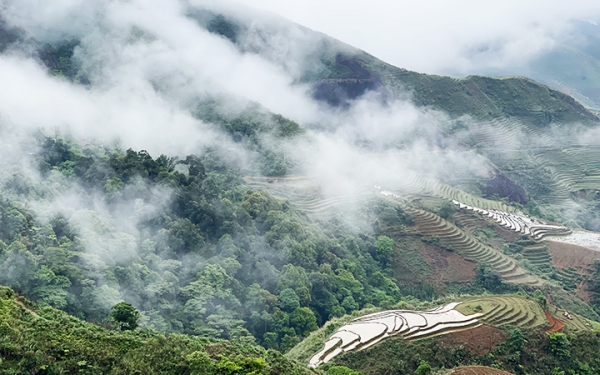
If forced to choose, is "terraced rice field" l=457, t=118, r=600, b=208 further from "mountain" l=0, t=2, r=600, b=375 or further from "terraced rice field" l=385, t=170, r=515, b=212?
"terraced rice field" l=385, t=170, r=515, b=212

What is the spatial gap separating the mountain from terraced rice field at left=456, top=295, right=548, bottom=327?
0.13 meters

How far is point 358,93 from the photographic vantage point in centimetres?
6172

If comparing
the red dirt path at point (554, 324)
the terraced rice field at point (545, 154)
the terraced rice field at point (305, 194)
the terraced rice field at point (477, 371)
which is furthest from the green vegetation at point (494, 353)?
the terraced rice field at point (545, 154)

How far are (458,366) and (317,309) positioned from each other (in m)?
9.88

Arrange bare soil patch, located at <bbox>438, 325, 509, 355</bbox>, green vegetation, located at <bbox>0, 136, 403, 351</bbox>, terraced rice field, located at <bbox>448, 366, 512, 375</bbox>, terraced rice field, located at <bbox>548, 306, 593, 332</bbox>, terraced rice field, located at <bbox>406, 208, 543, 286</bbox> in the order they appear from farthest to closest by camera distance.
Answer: terraced rice field, located at <bbox>406, 208, 543, 286</bbox> → terraced rice field, located at <bbox>548, 306, 593, 332</bbox> → green vegetation, located at <bbox>0, 136, 403, 351</bbox> → bare soil patch, located at <bbox>438, 325, 509, 355</bbox> → terraced rice field, located at <bbox>448, 366, 512, 375</bbox>

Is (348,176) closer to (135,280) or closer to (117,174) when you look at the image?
(117,174)

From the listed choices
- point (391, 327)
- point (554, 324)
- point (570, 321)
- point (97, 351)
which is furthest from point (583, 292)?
point (97, 351)

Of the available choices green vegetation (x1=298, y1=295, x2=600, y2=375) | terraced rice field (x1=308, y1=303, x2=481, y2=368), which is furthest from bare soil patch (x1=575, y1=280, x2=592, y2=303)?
terraced rice field (x1=308, y1=303, x2=481, y2=368)

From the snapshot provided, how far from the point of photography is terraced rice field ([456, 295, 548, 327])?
72.5 ft

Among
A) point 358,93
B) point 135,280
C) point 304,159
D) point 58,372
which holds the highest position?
point 358,93

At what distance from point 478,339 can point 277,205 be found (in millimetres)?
15277

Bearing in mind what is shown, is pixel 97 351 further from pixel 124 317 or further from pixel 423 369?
pixel 423 369

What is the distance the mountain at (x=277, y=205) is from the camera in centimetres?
1988

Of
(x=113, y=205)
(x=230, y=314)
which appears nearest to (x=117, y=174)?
(x=113, y=205)
